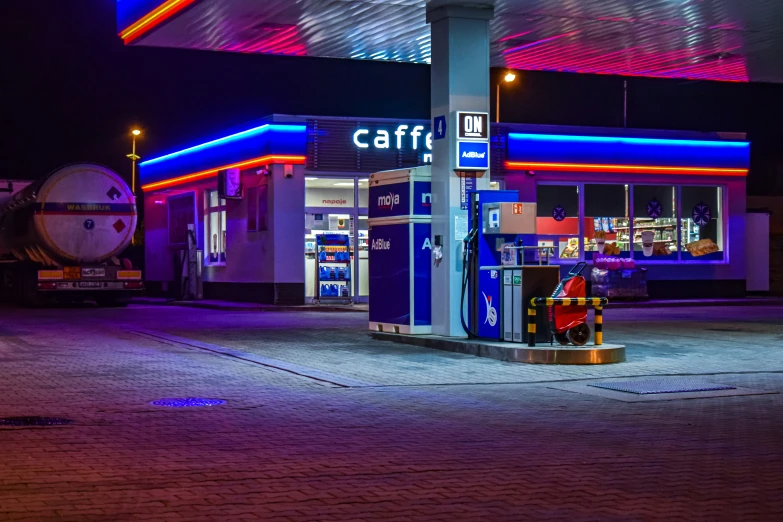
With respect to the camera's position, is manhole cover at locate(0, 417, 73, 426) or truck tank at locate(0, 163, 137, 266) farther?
truck tank at locate(0, 163, 137, 266)

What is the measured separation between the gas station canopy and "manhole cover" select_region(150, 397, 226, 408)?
28.3 ft

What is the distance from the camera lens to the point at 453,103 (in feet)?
56.2

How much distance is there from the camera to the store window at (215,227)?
117ft

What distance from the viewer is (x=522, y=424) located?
389 inches

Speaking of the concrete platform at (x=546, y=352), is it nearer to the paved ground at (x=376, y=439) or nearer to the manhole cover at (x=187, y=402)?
the paved ground at (x=376, y=439)

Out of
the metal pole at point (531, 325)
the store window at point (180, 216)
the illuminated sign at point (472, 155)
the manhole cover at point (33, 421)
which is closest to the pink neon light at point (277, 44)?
the illuminated sign at point (472, 155)

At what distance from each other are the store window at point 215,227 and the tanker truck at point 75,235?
3.90 meters

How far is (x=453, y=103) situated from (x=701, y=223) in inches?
873

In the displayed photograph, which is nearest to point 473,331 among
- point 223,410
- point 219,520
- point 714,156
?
point 223,410

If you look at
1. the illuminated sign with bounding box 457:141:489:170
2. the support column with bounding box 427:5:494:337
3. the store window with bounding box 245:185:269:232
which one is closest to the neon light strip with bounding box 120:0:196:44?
the support column with bounding box 427:5:494:337

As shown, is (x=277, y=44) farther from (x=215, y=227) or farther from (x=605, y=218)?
(x=605, y=218)

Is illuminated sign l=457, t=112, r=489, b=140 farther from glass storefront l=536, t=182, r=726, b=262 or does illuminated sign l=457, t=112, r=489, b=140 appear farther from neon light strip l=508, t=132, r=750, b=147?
glass storefront l=536, t=182, r=726, b=262

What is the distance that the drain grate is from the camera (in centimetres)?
1228

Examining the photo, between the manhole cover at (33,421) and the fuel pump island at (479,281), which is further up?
the fuel pump island at (479,281)
